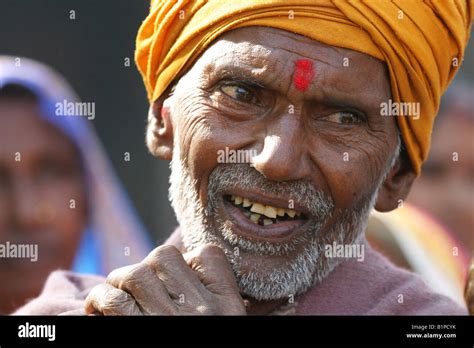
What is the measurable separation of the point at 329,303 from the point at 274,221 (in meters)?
0.46

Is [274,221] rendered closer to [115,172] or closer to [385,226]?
[385,226]

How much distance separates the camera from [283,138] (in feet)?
11.6

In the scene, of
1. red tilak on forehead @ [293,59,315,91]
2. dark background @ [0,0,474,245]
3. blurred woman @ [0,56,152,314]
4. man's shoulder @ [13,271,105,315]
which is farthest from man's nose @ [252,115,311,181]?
dark background @ [0,0,474,245]

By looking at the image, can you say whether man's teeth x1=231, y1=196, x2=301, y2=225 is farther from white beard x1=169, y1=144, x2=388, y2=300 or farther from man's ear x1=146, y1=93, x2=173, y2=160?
man's ear x1=146, y1=93, x2=173, y2=160

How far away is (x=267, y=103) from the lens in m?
3.66

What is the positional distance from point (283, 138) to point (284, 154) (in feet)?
0.23

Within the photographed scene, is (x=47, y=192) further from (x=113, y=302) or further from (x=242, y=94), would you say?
(x=113, y=302)

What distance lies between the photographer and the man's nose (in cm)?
349

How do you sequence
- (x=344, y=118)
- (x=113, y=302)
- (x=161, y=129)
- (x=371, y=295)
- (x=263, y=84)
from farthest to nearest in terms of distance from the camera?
(x=161, y=129) → (x=371, y=295) → (x=344, y=118) → (x=263, y=84) → (x=113, y=302)

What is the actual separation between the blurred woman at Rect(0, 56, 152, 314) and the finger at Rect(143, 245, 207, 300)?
2.19 meters

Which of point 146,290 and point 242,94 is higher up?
point 242,94

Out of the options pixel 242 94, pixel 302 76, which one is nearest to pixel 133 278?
pixel 242 94

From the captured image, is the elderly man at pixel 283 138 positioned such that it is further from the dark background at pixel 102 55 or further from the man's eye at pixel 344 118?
the dark background at pixel 102 55
